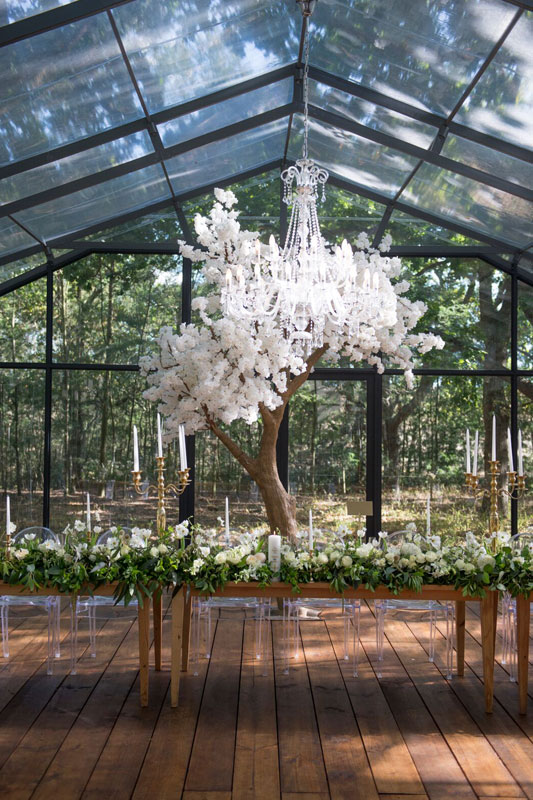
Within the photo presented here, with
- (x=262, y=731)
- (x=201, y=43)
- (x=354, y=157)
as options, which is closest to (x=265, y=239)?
(x=354, y=157)

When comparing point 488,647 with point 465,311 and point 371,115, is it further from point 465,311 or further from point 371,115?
point 465,311

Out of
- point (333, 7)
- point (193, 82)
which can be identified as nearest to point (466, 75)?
point (333, 7)

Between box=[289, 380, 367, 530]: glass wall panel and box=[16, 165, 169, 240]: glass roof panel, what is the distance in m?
2.47

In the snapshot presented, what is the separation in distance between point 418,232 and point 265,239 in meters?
1.54

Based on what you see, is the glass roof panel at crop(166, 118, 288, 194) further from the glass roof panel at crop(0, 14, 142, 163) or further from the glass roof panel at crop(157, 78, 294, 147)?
the glass roof panel at crop(0, 14, 142, 163)

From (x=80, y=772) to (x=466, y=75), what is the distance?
184 inches

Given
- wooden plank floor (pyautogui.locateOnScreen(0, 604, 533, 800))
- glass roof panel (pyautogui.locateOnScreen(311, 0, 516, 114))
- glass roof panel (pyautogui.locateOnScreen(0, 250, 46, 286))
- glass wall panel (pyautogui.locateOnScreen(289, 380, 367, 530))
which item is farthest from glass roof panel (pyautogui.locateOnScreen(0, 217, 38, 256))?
wooden plank floor (pyautogui.locateOnScreen(0, 604, 533, 800))

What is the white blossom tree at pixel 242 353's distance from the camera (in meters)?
6.08

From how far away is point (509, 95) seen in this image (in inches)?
209

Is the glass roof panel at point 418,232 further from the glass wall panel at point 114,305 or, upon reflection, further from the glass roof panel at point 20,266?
the glass roof panel at point 20,266

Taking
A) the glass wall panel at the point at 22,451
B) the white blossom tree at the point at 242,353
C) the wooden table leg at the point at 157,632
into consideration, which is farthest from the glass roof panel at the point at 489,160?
the glass wall panel at the point at 22,451

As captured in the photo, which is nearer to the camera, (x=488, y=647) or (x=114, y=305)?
(x=488, y=647)

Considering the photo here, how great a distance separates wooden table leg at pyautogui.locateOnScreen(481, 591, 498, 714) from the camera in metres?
4.59

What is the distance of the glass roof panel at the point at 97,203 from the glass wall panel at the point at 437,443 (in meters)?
3.03
